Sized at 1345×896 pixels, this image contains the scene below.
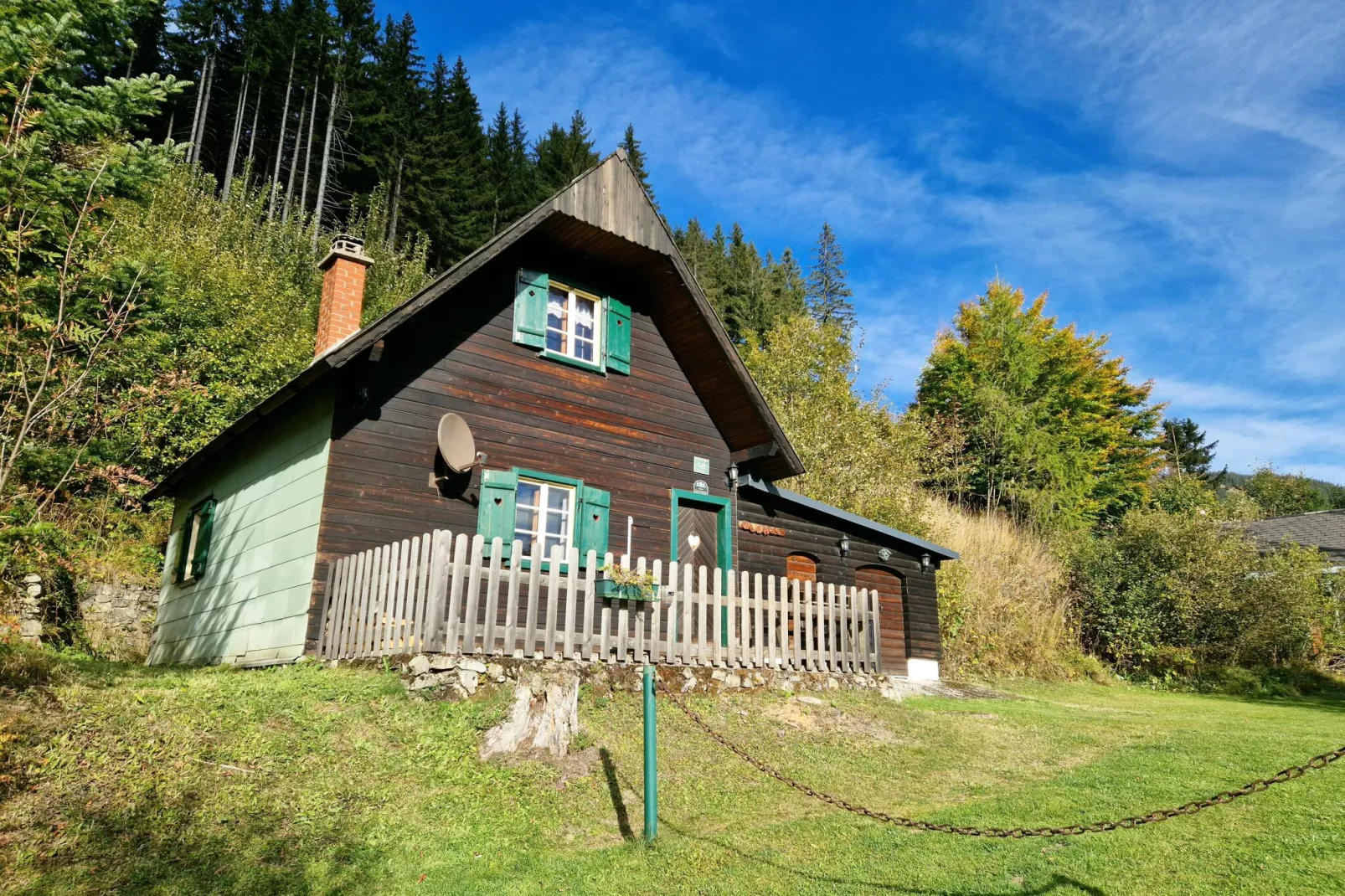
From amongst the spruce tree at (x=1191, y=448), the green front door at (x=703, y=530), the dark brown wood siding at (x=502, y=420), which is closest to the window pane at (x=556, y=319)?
the dark brown wood siding at (x=502, y=420)

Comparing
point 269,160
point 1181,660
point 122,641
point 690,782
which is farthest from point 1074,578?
point 269,160

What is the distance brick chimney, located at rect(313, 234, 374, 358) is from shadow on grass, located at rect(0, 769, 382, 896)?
26.8 ft

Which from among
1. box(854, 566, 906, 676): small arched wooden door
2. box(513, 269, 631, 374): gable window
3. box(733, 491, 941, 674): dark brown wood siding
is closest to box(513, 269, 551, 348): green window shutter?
box(513, 269, 631, 374): gable window

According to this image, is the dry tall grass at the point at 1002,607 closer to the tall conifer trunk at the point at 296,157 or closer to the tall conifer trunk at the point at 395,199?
the tall conifer trunk at the point at 395,199

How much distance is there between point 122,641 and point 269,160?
2710 cm

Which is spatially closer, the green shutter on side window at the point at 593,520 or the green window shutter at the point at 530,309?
the green shutter on side window at the point at 593,520

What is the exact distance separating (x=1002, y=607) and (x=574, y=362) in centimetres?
1516

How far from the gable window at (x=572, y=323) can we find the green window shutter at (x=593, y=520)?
2235mm

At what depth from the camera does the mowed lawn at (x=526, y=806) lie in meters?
5.38

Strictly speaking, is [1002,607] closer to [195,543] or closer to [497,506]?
[497,506]

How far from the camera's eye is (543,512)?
12.5 metres

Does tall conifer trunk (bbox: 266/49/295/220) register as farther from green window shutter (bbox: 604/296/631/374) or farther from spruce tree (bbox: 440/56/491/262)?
green window shutter (bbox: 604/296/631/374)

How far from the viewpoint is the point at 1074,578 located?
26.1m

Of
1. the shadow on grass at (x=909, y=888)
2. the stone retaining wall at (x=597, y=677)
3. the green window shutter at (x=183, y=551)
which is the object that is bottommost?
the shadow on grass at (x=909, y=888)
